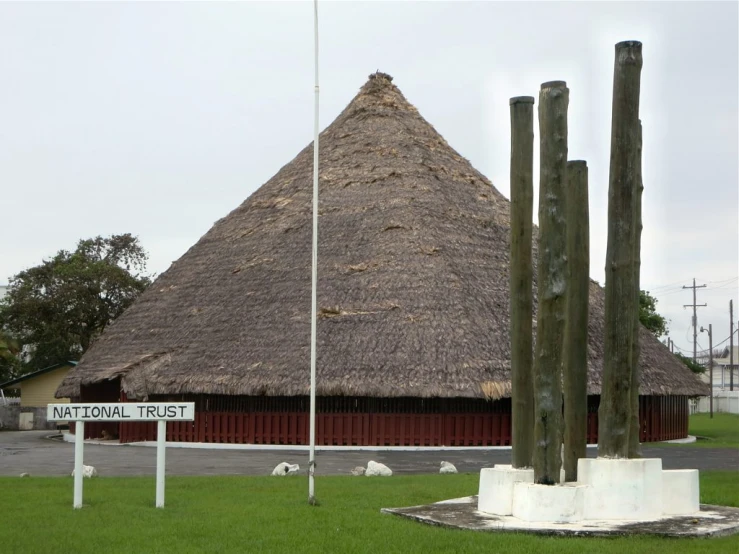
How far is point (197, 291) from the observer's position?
3388 centimetres

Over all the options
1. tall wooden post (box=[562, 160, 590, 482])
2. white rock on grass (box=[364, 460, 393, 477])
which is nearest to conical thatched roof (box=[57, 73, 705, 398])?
white rock on grass (box=[364, 460, 393, 477])

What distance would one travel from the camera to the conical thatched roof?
1075 inches

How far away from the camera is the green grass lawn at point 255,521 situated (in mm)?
10078

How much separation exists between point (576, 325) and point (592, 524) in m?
2.86

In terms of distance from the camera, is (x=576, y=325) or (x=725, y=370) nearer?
(x=576, y=325)

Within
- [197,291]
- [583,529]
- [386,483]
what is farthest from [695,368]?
[583,529]

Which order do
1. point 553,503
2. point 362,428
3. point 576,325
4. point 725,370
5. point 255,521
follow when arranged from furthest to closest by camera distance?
point 725,370 → point 362,428 → point 576,325 → point 255,521 → point 553,503

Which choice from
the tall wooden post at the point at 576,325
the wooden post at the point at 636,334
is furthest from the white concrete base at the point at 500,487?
the wooden post at the point at 636,334

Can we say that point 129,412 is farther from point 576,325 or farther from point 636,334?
point 636,334

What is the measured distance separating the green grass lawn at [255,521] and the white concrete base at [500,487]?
3.58 feet

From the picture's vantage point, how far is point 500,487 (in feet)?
39.5

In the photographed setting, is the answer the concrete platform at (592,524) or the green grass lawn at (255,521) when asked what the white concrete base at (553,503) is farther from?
the green grass lawn at (255,521)

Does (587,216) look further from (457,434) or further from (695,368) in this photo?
(695,368)

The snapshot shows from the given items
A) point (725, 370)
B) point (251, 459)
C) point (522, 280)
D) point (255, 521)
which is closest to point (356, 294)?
point (251, 459)
